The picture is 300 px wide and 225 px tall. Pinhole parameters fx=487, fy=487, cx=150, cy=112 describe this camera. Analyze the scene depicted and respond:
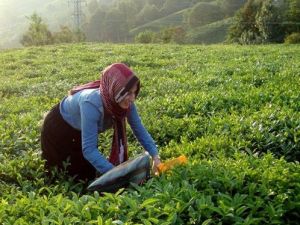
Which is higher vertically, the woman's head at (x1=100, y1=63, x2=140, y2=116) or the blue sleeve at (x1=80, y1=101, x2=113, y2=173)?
the woman's head at (x1=100, y1=63, x2=140, y2=116)

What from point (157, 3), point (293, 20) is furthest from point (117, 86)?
point (157, 3)

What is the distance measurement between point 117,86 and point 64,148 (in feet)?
3.59

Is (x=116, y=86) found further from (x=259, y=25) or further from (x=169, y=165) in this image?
(x=259, y=25)

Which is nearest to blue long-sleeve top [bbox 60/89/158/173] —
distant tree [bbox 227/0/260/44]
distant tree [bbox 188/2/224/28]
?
distant tree [bbox 227/0/260/44]

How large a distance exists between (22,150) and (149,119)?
1903 millimetres

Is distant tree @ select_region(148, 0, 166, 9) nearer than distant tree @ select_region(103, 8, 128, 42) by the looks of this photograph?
No

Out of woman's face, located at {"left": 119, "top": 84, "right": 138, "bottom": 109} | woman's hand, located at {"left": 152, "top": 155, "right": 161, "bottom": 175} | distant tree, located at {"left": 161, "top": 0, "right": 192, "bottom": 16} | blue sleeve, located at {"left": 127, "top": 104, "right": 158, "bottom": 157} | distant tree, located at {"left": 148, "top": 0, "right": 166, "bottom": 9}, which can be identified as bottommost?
woman's hand, located at {"left": 152, "top": 155, "right": 161, "bottom": 175}

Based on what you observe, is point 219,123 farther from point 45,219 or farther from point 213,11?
point 213,11

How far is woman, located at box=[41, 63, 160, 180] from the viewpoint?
4688 millimetres

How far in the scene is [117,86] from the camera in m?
4.64

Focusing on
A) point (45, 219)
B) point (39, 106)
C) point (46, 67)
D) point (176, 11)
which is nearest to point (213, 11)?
point (176, 11)

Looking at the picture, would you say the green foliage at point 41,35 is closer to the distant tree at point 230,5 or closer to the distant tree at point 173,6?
the distant tree at point 230,5

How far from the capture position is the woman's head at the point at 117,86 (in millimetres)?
4645

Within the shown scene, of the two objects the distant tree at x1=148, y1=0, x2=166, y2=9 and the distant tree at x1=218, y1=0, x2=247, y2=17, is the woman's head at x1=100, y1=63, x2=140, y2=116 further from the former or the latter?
the distant tree at x1=148, y1=0, x2=166, y2=9
